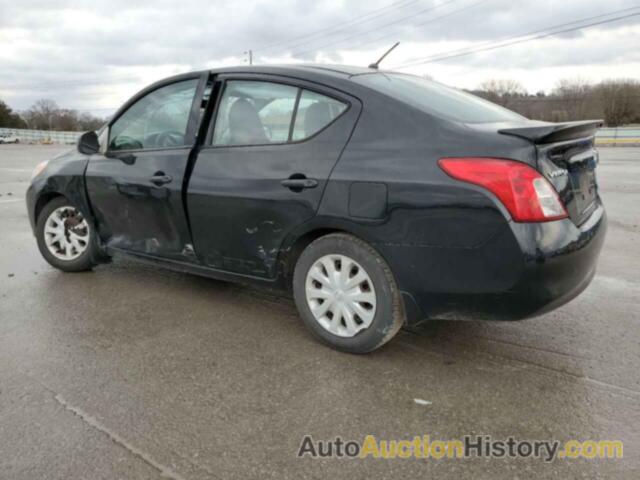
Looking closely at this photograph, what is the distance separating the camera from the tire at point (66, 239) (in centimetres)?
465

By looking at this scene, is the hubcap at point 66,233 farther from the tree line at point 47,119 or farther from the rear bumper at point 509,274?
the tree line at point 47,119

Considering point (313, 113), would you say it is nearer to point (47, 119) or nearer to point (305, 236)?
point (305, 236)

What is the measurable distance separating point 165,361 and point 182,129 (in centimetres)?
166

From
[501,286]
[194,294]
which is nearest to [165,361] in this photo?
[194,294]

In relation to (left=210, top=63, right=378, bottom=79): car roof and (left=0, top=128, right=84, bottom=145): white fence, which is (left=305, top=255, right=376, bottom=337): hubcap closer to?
(left=210, top=63, right=378, bottom=79): car roof

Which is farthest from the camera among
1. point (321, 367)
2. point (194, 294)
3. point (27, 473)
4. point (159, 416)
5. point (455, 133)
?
point (194, 294)

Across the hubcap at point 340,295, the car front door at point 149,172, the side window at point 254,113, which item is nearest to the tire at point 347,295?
the hubcap at point 340,295

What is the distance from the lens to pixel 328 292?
317 centimetres

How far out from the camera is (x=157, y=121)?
407cm

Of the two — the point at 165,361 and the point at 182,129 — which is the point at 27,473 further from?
the point at 182,129

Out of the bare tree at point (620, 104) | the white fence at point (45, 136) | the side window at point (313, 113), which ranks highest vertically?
the bare tree at point (620, 104)

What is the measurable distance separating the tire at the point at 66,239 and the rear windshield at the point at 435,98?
2784mm

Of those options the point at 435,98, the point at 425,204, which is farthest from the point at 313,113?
the point at 425,204

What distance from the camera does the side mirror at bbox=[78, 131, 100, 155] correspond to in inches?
174
